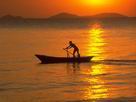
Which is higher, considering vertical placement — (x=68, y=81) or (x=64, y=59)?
(x=64, y=59)

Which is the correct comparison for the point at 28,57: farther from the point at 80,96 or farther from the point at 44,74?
the point at 80,96

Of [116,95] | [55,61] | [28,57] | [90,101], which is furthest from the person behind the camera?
[28,57]

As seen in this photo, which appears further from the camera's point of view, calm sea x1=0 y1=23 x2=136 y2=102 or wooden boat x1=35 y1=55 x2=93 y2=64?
wooden boat x1=35 y1=55 x2=93 y2=64

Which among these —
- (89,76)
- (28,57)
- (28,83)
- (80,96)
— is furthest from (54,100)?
(28,57)

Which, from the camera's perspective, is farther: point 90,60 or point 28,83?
point 90,60

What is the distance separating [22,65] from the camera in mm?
41719

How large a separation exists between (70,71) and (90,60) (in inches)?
210

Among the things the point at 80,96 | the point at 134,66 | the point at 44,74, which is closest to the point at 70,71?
the point at 44,74

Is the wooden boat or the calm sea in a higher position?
the wooden boat

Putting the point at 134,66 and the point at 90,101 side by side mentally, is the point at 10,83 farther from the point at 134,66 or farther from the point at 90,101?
the point at 134,66

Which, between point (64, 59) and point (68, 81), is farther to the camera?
point (64, 59)

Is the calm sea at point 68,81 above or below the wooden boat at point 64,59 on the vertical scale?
below

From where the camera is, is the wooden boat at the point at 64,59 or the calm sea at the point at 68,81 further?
the wooden boat at the point at 64,59

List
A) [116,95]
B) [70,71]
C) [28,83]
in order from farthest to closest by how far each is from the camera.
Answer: [70,71] → [28,83] → [116,95]
